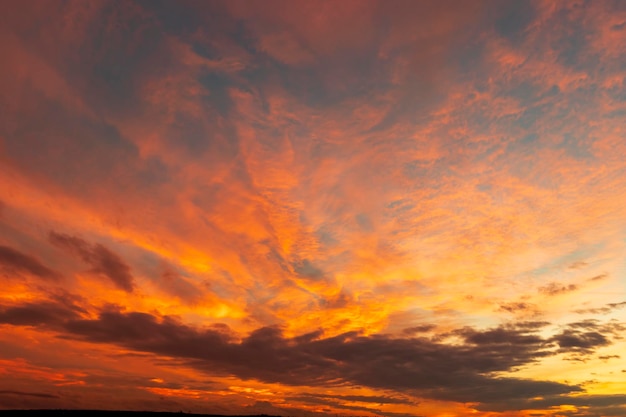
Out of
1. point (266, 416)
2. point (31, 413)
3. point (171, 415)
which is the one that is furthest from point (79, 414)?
point (266, 416)

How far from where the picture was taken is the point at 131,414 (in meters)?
92.5

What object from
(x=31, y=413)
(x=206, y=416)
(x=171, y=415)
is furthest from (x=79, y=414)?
(x=206, y=416)

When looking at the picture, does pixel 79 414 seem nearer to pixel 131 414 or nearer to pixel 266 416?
pixel 131 414

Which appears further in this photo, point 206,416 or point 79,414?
point 206,416

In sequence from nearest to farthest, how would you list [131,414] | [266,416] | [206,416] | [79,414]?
[79,414], [131,414], [206,416], [266,416]

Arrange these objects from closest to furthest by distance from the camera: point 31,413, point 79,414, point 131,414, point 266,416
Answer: point 31,413 < point 79,414 < point 131,414 < point 266,416

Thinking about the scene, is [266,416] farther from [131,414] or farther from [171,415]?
[131,414]

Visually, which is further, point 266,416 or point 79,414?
point 266,416

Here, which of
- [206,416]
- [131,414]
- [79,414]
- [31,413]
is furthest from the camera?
[206,416]

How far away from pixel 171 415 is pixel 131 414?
32.2ft

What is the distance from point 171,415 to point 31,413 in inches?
1139

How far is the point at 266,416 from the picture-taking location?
110 m

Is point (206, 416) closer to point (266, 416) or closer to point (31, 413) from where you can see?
point (266, 416)

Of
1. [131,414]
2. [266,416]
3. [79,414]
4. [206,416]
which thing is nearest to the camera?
[79,414]
